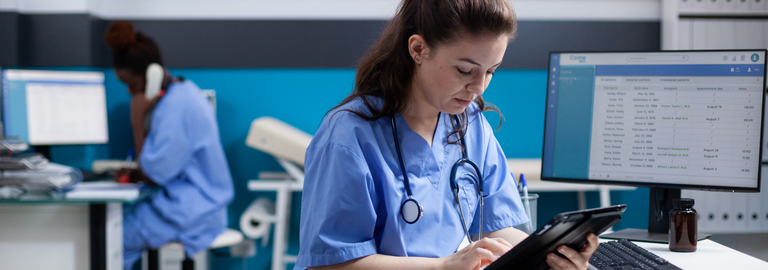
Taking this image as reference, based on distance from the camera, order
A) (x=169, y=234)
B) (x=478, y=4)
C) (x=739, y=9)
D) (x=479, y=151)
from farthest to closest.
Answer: (x=739, y=9) → (x=169, y=234) → (x=479, y=151) → (x=478, y=4)

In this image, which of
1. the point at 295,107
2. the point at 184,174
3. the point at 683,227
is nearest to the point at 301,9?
the point at 295,107

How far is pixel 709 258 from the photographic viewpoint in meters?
1.01

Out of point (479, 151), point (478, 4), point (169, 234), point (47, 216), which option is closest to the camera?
point (478, 4)

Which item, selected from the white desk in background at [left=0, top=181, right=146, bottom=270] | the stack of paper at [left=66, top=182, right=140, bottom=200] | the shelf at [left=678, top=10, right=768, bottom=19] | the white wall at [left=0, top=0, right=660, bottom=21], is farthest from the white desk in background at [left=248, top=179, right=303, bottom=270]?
the shelf at [left=678, top=10, right=768, bottom=19]

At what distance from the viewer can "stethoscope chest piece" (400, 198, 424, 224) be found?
0.90 m

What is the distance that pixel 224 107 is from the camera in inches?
101

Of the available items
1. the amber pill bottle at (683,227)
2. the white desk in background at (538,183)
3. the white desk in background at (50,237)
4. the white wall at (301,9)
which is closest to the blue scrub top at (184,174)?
the white desk in background at (50,237)

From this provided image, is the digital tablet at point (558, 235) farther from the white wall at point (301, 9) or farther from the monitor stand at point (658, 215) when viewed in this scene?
the white wall at point (301, 9)

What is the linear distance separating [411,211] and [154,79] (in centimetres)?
167

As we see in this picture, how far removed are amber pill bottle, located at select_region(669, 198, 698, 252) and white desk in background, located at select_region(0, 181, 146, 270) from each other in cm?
162

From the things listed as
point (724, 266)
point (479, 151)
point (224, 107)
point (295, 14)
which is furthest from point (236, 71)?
point (724, 266)

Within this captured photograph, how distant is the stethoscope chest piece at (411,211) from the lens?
90 centimetres

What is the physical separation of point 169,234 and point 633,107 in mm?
1693

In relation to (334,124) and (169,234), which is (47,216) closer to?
(169,234)
